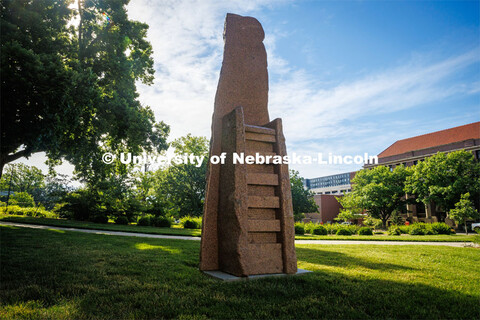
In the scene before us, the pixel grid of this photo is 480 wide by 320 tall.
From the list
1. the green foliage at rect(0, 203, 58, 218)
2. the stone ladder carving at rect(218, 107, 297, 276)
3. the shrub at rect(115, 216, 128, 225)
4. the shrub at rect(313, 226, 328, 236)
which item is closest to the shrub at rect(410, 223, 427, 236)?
the shrub at rect(313, 226, 328, 236)

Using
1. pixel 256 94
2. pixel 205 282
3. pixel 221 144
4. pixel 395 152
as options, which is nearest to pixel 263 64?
pixel 256 94

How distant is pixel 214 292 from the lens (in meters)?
4.13

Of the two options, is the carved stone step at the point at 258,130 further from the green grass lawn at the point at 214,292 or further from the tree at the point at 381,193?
the tree at the point at 381,193

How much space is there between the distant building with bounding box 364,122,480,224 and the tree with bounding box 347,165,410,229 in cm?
532

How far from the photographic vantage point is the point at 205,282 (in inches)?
184

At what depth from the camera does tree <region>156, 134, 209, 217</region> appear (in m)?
32.7

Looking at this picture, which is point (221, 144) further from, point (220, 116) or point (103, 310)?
point (103, 310)

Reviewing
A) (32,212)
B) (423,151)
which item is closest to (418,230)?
(423,151)

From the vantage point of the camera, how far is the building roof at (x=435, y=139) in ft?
158

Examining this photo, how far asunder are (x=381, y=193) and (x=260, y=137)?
143 feet

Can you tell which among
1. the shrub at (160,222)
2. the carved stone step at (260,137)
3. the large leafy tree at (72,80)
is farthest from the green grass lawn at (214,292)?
the shrub at (160,222)

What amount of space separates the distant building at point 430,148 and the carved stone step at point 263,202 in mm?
48077

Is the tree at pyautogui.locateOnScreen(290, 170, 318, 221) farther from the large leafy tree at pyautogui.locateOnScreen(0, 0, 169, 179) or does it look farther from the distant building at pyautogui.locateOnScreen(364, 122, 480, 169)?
the large leafy tree at pyautogui.locateOnScreen(0, 0, 169, 179)

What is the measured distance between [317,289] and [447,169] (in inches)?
1745
